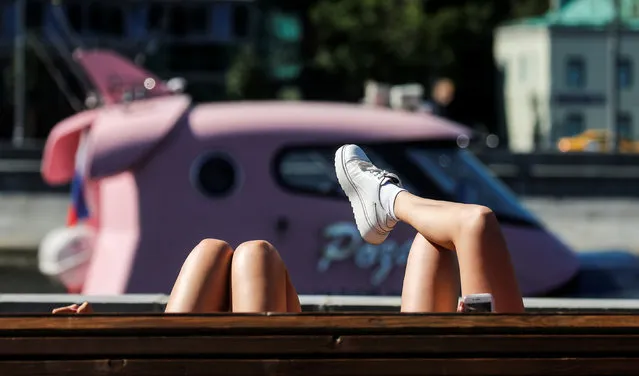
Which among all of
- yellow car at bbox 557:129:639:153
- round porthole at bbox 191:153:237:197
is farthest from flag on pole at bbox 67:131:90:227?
yellow car at bbox 557:129:639:153

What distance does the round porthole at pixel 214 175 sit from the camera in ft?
27.5

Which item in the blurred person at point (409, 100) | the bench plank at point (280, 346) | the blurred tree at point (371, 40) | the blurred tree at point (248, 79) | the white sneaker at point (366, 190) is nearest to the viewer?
the bench plank at point (280, 346)

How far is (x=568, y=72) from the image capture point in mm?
70250

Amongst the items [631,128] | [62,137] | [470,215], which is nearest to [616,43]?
[62,137]

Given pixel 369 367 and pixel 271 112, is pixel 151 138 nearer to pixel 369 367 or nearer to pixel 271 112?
pixel 271 112

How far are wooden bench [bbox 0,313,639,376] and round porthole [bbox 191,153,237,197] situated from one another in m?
5.31

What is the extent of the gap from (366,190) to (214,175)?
3.89m

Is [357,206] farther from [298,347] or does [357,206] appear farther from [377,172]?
[298,347]

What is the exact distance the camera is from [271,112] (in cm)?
860

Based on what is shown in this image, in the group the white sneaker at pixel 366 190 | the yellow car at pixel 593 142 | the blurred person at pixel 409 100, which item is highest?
the blurred person at pixel 409 100

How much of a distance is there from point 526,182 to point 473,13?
52.7m

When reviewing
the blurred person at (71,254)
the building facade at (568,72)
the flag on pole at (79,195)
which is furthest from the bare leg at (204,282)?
the building facade at (568,72)

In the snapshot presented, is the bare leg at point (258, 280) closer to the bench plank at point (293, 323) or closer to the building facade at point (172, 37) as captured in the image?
the bench plank at point (293, 323)

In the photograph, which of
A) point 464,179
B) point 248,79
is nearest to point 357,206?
point 464,179
